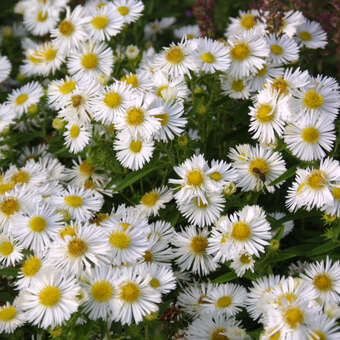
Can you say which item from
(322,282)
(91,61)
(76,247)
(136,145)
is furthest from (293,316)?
(91,61)

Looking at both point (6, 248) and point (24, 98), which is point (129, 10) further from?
point (6, 248)

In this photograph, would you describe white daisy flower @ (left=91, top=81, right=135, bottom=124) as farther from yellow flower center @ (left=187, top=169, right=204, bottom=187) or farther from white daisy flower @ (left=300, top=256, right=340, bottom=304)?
white daisy flower @ (left=300, top=256, right=340, bottom=304)

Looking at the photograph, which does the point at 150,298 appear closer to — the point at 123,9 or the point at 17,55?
the point at 123,9

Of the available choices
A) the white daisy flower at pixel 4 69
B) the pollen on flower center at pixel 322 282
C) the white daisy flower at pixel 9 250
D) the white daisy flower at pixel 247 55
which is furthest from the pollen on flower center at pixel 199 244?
the white daisy flower at pixel 4 69

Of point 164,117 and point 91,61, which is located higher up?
point 91,61

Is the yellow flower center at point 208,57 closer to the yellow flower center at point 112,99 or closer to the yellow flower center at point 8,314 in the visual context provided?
the yellow flower center at point 112,99

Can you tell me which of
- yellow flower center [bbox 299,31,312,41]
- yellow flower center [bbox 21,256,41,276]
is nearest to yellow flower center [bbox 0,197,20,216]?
yellow flower center [bbox 21,256,41,276]

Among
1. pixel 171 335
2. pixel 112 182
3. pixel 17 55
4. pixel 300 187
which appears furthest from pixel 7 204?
pixel 17 55
